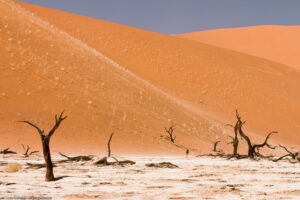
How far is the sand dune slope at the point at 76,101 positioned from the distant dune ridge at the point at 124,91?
5cm

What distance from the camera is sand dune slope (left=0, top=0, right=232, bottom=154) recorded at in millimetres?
17906

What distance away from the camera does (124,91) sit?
2444cm

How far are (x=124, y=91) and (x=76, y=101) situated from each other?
4147 millimetres

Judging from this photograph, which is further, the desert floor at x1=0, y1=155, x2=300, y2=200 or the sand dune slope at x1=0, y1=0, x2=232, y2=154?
the sand dune slope at x1=0, y1=0, x2=232, y2=154

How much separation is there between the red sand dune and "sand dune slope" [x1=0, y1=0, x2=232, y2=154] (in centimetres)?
4873

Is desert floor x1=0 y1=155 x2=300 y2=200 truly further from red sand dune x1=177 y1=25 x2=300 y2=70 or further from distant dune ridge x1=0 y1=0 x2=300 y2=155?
red sand dune x1=177 y1=25 x2=300 y2=70

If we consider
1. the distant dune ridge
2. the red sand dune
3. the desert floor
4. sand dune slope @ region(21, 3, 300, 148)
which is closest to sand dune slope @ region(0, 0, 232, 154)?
the distant dune ridge

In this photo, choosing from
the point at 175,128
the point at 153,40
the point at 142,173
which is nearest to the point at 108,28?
the point at 153,40

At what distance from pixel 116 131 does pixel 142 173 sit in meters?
11.1

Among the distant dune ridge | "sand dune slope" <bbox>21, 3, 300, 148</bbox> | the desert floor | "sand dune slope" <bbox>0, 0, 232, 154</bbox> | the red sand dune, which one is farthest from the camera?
the red sand dune

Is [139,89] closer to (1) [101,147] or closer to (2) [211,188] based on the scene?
(1) [101,147]

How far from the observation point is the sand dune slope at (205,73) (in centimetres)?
3462

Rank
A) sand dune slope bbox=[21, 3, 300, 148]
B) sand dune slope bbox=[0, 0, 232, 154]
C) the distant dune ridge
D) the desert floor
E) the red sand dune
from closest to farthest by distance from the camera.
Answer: the desert floor → sand dune slope bbox=[0, 0, 232, 154] → the distant dune ridge → sand dune slope bbox=[21, 3, 300, 148] → the red sand dune

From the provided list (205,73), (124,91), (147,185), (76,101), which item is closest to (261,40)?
(205,73)
